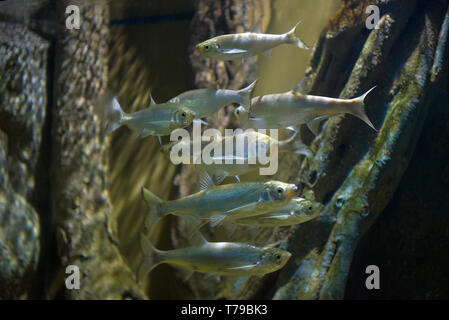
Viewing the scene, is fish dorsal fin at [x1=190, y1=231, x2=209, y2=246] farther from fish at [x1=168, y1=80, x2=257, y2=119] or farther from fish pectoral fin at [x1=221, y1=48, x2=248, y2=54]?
fish pectoral fin at [x1=221, y1=48, x2=248, y2=54]

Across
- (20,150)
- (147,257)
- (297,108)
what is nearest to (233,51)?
(297,108)

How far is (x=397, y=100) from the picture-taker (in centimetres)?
333

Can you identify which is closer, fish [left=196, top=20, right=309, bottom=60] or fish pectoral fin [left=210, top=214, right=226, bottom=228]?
fish pectoral fin [left=210, top=214, right=226, bottom=228]

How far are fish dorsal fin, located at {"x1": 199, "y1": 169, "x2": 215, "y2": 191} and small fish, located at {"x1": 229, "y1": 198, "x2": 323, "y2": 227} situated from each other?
1.01 ft

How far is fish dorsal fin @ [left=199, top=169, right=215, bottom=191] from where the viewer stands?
2.12 metres

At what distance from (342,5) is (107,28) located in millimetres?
3048

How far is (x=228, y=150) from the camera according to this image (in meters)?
2.04

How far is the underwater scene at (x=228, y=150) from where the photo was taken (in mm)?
2193

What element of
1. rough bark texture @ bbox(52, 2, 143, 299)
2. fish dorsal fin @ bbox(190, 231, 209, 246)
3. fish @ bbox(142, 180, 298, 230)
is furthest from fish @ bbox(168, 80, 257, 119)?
rough bark texture @ bbox(52, 2, 143, 299)

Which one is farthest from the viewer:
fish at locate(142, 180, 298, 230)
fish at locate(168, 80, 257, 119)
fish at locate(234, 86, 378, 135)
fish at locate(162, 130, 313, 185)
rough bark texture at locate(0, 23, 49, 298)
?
rough bark texture at locate(0, 23, 49, 298)

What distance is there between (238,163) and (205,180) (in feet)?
0.80

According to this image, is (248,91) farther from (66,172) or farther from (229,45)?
(66,172)

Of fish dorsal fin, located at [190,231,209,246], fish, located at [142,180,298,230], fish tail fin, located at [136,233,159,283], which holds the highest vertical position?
fish, located at [142,180,298,230]

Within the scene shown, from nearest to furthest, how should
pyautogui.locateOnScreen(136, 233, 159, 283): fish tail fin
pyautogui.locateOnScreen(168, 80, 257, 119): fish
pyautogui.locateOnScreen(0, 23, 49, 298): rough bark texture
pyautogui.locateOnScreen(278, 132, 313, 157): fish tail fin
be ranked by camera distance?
1. pyautogui.locateOnScreen(168, 80, 257, 119): fish
2. pyautogui.locateOnScreen(278, 132, 313, 157): fish tail fin
3. pyautogui.locateOnScreen(136, 233, 159, 283): fish tail fin
4. pyautogui.locateOnScreen(0, 23, 49, 298): rough bark texture
